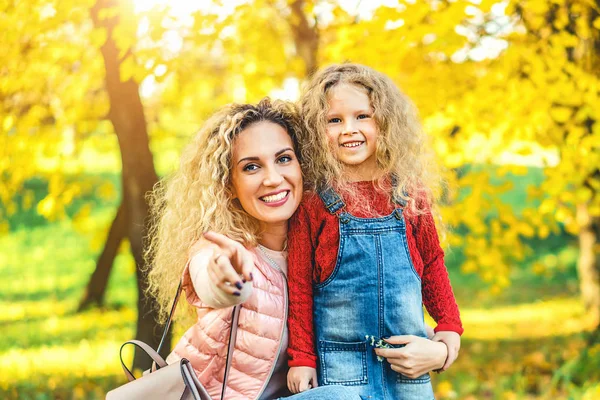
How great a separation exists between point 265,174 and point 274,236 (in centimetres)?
24

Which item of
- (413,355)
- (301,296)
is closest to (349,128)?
(301,296)

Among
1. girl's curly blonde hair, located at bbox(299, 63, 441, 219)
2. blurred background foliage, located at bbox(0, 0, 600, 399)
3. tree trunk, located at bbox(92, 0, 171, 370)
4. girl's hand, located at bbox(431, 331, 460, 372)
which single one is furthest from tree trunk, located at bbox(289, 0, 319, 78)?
girl's hand, located at bbox(431, 331, 460, 372)

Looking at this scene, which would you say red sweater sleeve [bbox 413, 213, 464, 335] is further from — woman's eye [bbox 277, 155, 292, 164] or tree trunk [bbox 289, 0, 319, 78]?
tree trunk [bbox 289, 0, 319, 78]

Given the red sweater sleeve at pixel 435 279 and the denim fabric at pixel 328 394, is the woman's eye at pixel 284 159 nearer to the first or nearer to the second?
the red sweater sleeve at pixel 435 279

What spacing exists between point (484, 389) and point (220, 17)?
3213 millimetres

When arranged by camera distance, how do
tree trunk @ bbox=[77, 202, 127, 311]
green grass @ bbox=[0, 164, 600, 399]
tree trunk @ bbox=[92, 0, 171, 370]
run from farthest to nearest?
tree trunk @ bbox=[77, 202, 127, 311] → green grass @ bbox=[0, 164, 600, 399] → tree trunk @ bbox=[92, 0, 171, 370]

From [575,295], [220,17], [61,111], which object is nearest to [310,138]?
[220,17]

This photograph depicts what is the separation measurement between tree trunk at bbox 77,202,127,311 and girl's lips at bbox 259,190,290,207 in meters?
4.20

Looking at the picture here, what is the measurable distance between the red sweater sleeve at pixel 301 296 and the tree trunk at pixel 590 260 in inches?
176

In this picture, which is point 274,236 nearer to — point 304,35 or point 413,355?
point 413,355

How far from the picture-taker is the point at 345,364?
2199 mm

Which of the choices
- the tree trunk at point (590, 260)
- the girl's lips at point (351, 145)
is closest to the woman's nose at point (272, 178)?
the girl's lips at point (351, 145)

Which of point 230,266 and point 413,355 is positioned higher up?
point 230,266

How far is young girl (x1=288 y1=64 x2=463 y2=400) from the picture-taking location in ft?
7.23
